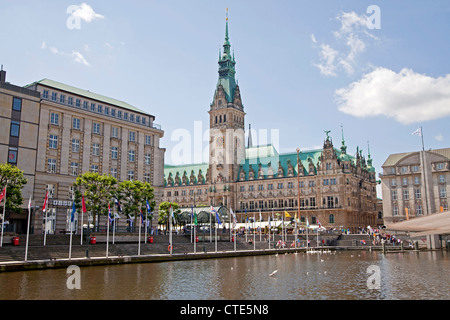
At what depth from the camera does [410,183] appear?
13625 cm

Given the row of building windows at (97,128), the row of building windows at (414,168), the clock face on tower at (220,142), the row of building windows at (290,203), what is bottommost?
the row of building windows at (290,203)

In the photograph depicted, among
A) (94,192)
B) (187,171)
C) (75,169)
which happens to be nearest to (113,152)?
(75,169)

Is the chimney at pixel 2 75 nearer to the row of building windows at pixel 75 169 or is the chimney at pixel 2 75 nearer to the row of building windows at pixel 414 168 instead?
the row of building windows at pixel 75 169

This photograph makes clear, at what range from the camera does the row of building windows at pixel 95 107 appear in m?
82.7

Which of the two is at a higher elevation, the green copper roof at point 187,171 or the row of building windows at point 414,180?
the green copper roof at point 187,171

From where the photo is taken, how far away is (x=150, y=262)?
194 feet

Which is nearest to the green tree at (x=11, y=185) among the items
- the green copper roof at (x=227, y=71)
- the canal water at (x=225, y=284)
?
the canal water at (x=225, y=284)

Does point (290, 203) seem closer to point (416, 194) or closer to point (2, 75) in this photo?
point (416, 194)

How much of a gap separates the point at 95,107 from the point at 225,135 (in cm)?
8750

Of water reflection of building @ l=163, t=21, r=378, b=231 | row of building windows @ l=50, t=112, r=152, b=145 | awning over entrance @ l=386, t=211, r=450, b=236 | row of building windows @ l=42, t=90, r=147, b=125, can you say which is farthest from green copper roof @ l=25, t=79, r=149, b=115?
awning over entrance @ l=386, t=211, r=450, b=236

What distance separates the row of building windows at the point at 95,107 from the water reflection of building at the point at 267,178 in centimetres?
5636

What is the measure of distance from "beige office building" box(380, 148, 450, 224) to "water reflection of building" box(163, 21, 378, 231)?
47.2 feet
